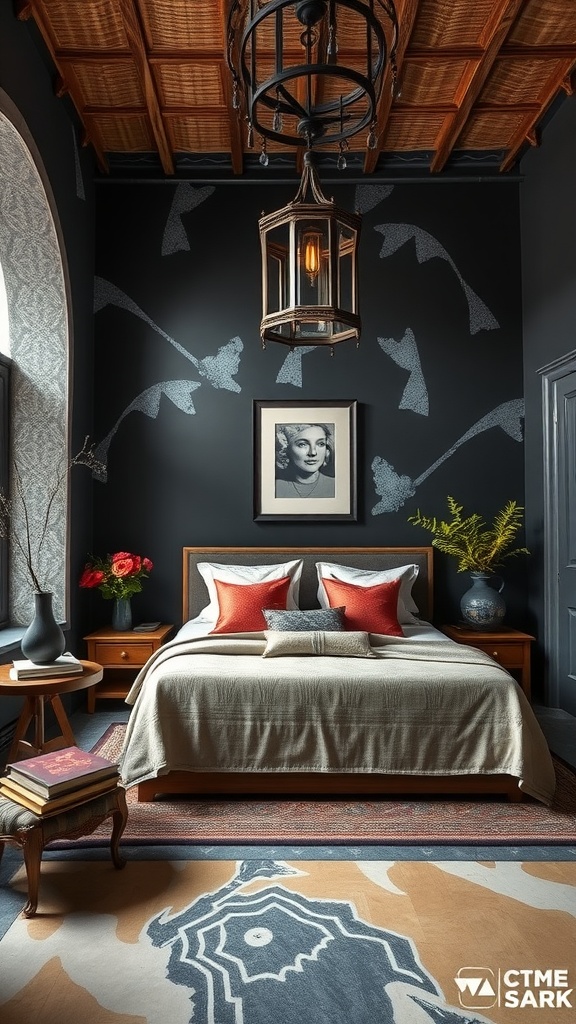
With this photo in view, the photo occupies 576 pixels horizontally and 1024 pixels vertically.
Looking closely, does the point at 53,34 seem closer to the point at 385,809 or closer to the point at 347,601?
the point at 347,601

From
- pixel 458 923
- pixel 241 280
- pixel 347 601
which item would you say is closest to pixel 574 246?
pixel 241 280

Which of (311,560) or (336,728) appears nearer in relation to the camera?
(336,728)

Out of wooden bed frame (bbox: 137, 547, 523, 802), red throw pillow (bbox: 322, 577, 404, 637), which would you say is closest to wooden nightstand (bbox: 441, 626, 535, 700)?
red throw pillow (bbox: 322, 577, 404, 637)

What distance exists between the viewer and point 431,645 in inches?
150

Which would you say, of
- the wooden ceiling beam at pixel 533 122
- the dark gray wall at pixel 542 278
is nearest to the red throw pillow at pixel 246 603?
the dark gray wall at pixel 542 278

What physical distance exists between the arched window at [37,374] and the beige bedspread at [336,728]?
63.6 inches

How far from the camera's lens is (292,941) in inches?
84.0

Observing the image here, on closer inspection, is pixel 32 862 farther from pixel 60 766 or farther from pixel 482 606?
pixel 482 606

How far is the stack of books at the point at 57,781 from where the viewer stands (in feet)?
7.65

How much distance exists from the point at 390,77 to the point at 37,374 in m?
2.80

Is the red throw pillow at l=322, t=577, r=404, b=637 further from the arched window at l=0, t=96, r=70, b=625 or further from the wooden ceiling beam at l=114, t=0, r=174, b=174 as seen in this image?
the wooden ceiling beam at l=114, t=0, r=174, b=174

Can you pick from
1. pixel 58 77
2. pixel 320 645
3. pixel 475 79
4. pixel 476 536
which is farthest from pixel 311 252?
pixel 476 536

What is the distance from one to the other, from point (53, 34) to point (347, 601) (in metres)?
3.64

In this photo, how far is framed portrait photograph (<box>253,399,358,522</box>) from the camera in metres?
5.16
